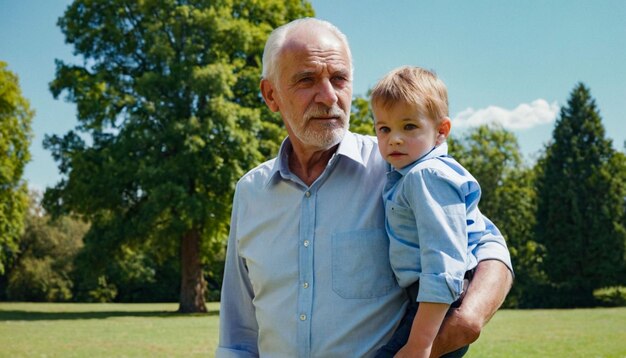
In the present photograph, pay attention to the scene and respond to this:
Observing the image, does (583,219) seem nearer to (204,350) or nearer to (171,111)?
(171,111)

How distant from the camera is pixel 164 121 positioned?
27.2 m

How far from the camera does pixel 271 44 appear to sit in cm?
319

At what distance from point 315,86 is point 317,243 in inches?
28.4

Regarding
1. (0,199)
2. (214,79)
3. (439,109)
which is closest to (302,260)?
(439,109)

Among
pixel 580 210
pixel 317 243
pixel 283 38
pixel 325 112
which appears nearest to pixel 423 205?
pixel 317 243

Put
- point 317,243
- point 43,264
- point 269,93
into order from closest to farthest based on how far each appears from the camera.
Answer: point 317,243
point 269,93
point 43,264

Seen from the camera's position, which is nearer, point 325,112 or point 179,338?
point 325,112

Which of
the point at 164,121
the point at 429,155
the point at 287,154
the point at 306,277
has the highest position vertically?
the point at 164,121

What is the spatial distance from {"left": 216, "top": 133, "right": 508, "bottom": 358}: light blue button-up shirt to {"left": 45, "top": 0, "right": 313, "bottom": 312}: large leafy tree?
73.7 feet

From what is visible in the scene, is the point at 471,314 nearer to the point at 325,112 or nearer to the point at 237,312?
the point at 325,112

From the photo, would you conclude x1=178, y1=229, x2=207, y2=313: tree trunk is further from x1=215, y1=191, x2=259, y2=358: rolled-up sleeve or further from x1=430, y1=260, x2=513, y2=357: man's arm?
x1=430, y1=260, x2=513, y2=357: man's arm

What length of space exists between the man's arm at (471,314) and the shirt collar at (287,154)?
767mm

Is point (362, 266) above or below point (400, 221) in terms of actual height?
below

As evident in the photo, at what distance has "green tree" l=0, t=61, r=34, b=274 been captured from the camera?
127 feet
